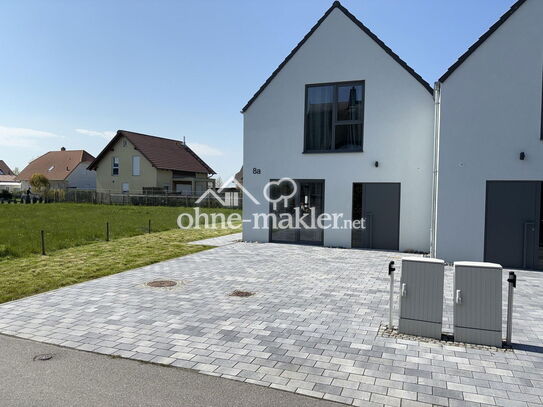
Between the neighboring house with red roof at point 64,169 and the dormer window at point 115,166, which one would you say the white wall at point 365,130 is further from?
the neighboring house with red roof at point 64,169

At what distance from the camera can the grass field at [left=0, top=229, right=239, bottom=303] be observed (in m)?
7.98

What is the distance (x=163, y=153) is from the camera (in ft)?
137

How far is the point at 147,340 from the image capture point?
5062 millimetres

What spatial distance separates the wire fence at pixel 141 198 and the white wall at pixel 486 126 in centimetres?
2639

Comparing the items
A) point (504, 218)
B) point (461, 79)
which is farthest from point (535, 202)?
point (461, 79)

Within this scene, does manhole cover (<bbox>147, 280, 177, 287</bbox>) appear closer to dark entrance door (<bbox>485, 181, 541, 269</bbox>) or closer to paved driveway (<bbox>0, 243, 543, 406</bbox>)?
paved driveway (<bbox>0, 243, 543, 406</bbox>)

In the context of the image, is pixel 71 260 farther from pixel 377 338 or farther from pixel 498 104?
pixel 498 104

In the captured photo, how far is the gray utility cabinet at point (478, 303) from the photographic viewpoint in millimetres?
4906

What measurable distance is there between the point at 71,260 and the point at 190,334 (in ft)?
22.8

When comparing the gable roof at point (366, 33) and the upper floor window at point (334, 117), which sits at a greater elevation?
the gable roof at point (366, 33)

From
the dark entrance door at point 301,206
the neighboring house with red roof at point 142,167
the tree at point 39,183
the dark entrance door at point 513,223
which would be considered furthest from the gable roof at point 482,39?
the tree at point 39,183

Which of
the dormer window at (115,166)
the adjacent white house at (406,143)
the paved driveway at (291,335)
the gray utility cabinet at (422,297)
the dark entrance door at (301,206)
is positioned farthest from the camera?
the dormer window at (115,166)

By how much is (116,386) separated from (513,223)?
10.00 meters

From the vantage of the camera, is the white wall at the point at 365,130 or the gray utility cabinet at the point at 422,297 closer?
the gray utility cabinet at the point at 422,297
